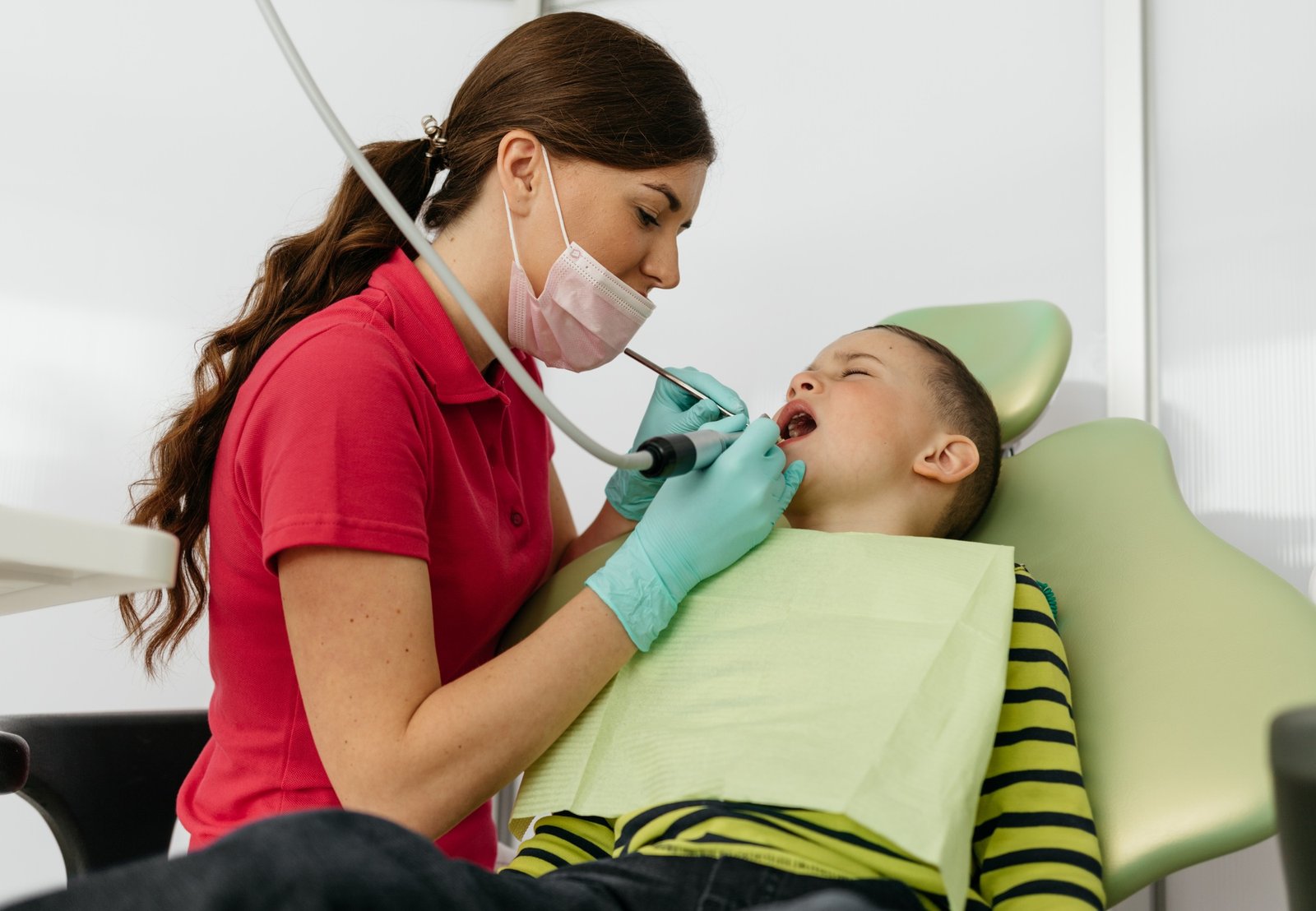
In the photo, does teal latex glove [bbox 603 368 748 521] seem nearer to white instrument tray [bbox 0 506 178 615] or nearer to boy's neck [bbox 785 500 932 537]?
boy's neck [bbox 785 500 932 537]

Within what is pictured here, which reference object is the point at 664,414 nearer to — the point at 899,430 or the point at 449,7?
the point at 899,430

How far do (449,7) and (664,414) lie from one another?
4.79 feet

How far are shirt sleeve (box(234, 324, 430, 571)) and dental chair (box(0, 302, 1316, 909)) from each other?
34cm

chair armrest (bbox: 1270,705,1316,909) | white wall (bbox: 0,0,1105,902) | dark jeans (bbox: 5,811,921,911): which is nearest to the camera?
chair armrest (bbox: 1270,705,1316,909)

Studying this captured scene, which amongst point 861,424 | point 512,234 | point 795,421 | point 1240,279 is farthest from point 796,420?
point 1240,279

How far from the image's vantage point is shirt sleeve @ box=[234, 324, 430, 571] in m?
1.06

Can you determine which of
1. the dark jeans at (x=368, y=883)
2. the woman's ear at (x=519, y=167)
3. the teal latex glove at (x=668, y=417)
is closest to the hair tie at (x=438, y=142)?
the woman's ear at (x=519, y=167)

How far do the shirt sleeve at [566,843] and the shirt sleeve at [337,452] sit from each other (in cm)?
33

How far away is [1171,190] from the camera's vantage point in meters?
1.87

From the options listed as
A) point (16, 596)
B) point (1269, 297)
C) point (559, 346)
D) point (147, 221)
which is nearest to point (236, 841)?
point (16, 596)

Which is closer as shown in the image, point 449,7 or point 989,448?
point 989,448

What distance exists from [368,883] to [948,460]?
0.96 metres

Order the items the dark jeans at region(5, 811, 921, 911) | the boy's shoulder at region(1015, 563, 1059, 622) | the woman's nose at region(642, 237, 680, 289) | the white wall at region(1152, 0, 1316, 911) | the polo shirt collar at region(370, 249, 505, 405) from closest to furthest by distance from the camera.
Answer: the dark jeans at region(5, 811, 921, 911)
the boy's shoulder at region(1015, 563, 1059, 622)
the polo shirt collar at region(370, 249, 505, 405)
the woman's nose at region(642, 237, 680, 289)
the white wall at region(1152, 0, 1316, 911)

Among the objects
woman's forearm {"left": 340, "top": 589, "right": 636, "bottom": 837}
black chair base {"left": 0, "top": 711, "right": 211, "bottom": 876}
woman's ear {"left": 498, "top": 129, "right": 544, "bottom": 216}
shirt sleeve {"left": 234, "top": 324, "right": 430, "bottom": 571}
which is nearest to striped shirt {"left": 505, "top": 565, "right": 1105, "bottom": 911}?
woman's forearm {"left": 340, "top": 589, "right": 636, "bottom": 837}
